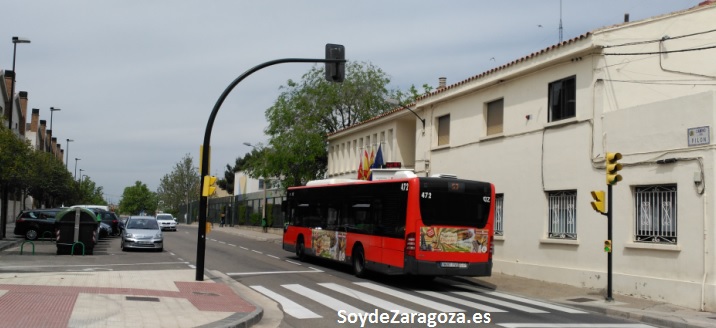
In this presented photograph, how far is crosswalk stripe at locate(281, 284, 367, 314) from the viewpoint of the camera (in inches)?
539

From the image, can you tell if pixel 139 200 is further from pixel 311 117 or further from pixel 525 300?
pixel 525 300

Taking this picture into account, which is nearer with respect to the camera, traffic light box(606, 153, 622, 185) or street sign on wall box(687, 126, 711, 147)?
street sign on wall box(687, 126, 711, 147)

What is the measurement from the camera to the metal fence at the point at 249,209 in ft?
178

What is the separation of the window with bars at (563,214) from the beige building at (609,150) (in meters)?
0.04

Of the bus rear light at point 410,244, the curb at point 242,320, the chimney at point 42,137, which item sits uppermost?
the chimney at point 42,137

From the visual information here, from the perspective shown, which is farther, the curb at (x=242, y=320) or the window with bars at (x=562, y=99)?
the window with bars at (x=562, y=99)

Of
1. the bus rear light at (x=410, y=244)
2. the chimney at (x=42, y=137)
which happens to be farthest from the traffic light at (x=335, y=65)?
the chimney at (x=42, y=137)

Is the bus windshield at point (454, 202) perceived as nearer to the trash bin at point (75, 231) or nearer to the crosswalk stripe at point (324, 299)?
the crosswalk stripe at point (324, 299)

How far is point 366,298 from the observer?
15.6 m

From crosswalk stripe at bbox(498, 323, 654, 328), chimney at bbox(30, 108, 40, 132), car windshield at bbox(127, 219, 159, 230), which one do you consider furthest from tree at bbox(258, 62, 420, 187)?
chimney at bbox(30, 108, 40, 132)

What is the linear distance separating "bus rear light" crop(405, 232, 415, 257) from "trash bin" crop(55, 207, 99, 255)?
14060mm

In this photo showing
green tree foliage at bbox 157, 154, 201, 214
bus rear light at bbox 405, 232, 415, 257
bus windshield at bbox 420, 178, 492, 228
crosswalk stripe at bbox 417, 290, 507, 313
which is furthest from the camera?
green tree foliage at bbox 157, 154, 201, 214

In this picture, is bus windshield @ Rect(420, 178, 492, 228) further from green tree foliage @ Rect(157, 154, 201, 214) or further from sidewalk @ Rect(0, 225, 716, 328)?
green tree foliage @ Rect(157, 154, 201, 214)

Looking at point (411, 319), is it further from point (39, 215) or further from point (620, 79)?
point (39, 215)
